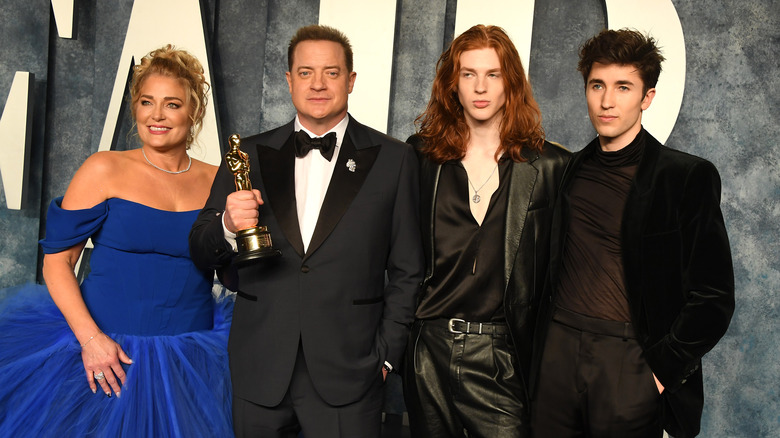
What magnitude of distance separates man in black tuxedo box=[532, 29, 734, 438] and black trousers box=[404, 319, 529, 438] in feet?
0.37

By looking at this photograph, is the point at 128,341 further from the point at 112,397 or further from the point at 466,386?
the point at 466,386

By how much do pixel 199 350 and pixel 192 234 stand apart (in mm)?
474

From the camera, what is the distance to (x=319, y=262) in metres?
2.37

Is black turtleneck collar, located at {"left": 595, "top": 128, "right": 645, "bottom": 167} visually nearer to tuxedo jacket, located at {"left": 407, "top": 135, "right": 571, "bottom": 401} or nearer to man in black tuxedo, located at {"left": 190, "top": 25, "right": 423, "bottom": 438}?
tuxedo jacket, located at {"left": 407, "top": 135, "right": 571, "bottom": 401}

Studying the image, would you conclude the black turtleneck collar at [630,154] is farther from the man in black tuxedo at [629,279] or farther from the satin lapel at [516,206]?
the satin lapel at [516,206]

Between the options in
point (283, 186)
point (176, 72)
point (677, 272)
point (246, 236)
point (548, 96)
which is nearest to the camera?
point (246, 236)

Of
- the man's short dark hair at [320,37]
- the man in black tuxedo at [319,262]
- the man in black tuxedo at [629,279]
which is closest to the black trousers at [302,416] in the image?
the man in black tuxedo at [319,262]

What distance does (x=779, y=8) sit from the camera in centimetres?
411

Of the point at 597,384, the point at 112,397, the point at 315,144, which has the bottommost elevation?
the point at 112,397

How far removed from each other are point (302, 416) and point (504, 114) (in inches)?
53.4

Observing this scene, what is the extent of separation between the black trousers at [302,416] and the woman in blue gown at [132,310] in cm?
16

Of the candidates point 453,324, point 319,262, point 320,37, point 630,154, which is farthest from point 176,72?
point 630,154

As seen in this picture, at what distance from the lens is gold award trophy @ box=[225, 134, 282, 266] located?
84.7 inches

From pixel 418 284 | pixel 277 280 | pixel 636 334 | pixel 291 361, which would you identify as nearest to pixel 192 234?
pixel 277 280
